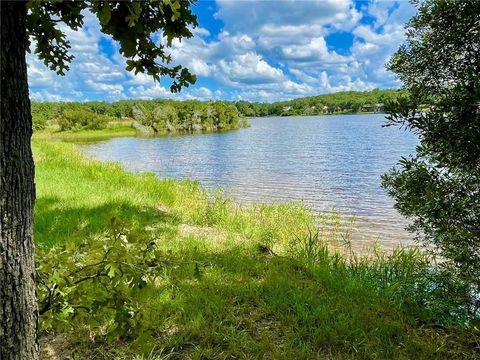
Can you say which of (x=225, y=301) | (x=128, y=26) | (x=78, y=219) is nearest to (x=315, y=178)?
(x=78, y=219)

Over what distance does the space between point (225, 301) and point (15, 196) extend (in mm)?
3004

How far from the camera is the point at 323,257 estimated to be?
6.25 m

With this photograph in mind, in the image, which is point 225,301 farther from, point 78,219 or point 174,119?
point 174,119

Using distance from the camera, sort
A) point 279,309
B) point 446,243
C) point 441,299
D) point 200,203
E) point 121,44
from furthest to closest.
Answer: point 200,203 < point 279,309 < point 441,299 < point 446,243 < point 121,44

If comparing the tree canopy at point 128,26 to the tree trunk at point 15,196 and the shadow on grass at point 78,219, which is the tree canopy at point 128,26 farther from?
the shadow on grass at point 78,219

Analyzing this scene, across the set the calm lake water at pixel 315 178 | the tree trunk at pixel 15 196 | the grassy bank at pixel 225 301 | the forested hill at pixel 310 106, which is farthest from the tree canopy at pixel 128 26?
the forested hill at pixel 310 106

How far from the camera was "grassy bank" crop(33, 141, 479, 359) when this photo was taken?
108 inches

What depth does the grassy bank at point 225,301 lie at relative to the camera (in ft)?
9.04

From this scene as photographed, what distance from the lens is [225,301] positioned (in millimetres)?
4484

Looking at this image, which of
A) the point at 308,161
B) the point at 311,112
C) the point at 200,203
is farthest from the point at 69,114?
the point at 311,112

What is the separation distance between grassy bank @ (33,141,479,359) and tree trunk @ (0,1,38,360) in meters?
0.36

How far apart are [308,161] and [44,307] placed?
2459 cm

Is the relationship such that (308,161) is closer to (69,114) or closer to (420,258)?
(420,258)

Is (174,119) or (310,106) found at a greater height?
(310,106)
